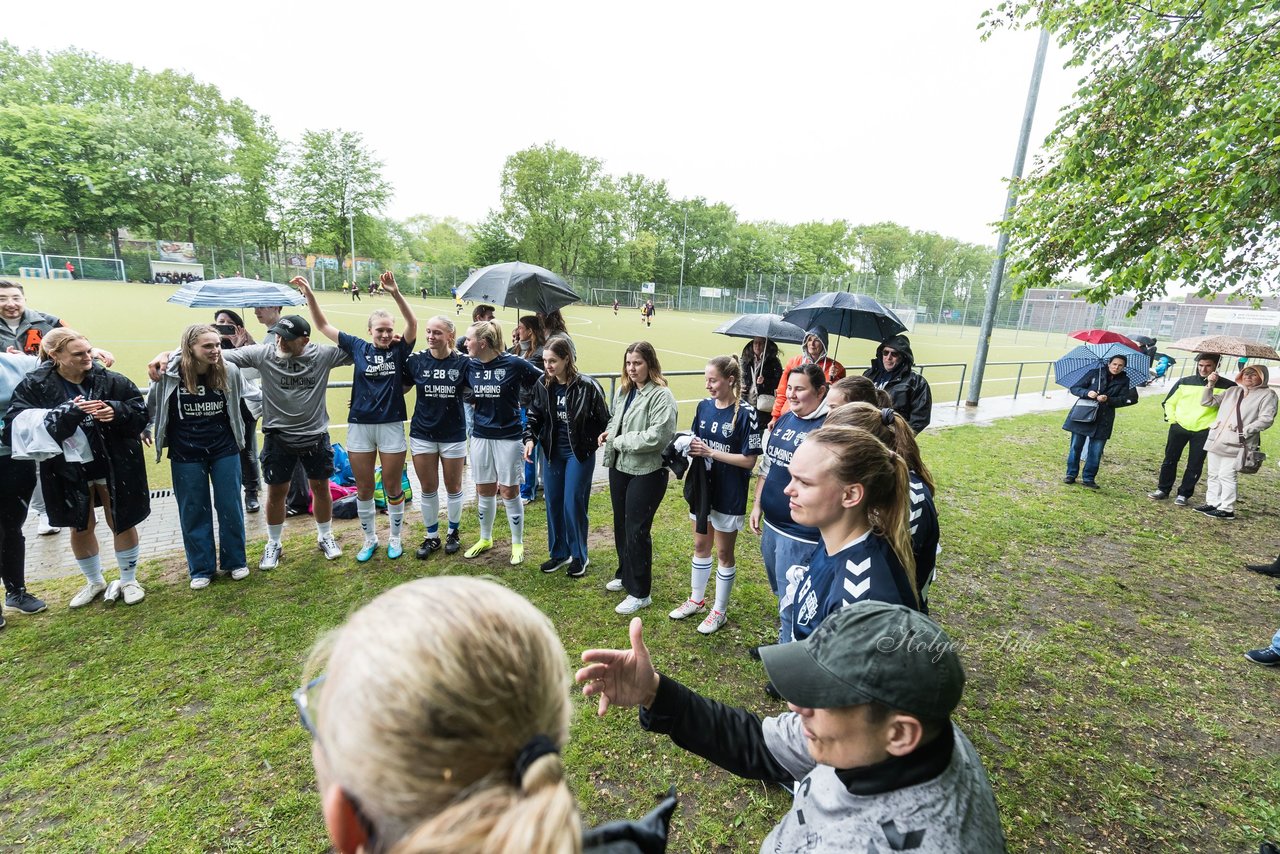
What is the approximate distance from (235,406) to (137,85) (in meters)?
68.9

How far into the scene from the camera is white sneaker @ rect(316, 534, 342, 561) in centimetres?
512

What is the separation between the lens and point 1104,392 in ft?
27.5

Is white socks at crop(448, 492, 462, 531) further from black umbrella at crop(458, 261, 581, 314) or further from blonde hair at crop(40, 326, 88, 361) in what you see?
blonde hair at crop(40, 326, 88, 361)

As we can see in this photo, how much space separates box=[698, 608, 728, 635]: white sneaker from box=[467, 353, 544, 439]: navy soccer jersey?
2356 millimetres

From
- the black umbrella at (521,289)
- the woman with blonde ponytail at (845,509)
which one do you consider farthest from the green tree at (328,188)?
the woman with blonde ponytail at (845,509)

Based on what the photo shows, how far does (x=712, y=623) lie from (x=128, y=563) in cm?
445

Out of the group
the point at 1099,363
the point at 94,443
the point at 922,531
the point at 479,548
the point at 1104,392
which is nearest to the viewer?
the point at 922,531

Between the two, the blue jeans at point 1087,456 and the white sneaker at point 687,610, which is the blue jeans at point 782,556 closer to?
the white sneaker at point 687,610

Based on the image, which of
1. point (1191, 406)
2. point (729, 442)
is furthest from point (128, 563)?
point (1191, 406)

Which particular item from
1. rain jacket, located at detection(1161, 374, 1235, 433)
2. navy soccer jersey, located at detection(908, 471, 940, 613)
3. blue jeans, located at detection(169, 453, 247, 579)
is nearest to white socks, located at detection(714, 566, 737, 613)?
navy soccer jersey, located at detection(908, 471, 940, 613)

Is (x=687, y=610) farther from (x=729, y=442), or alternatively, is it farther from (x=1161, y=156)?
(x=1161, y=156)

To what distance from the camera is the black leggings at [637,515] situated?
434cm

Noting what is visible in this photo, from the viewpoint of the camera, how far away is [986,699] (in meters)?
3.76

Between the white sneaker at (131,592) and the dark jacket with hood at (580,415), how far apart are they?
321 centimetres
